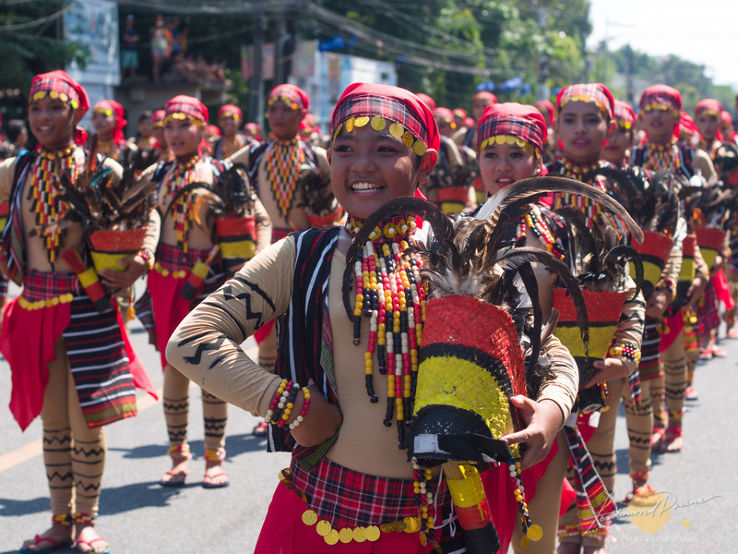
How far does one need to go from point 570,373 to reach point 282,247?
0.89 m

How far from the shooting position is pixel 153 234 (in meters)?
5.25

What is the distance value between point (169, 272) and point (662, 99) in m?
4.12

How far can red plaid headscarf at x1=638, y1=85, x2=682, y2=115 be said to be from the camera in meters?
7.57

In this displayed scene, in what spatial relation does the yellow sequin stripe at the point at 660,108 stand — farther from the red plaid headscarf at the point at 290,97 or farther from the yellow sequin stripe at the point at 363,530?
the yellow sequin stripe at the point at 363,530

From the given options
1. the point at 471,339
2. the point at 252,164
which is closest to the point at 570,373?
the point at 471,339

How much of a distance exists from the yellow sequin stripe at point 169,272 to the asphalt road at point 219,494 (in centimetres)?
127

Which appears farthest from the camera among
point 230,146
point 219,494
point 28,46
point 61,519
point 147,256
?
point 28,46

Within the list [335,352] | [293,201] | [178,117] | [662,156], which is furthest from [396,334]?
[662,156]

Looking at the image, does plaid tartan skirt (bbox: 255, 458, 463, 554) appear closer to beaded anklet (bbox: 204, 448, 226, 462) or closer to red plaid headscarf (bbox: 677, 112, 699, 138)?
beaded anklet (bbox: 204, 448, 226, 462)

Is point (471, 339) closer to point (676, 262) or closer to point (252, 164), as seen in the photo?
point (676, 262)

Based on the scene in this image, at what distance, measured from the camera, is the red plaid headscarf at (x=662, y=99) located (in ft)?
24.8

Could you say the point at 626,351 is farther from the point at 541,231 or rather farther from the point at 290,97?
the point at 290,97

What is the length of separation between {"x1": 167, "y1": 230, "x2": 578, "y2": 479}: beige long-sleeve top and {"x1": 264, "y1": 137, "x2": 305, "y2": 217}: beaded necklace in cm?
463

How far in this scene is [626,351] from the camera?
157 inches
